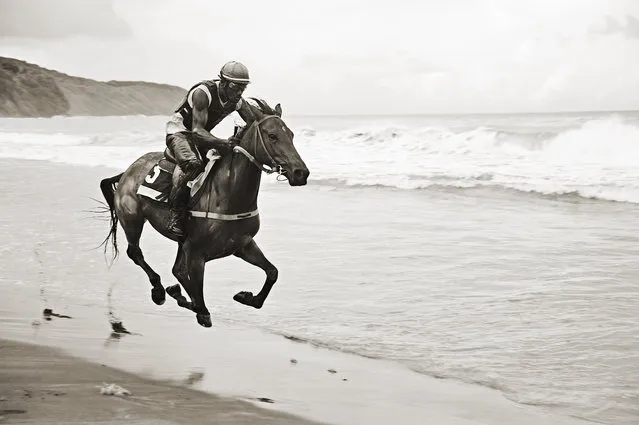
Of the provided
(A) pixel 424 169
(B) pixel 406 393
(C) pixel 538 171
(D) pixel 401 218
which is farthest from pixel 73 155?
(B) pixel 406 393

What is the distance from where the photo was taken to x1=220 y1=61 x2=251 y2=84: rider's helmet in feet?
21.6

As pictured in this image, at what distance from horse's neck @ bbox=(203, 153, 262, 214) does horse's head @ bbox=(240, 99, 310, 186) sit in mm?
158

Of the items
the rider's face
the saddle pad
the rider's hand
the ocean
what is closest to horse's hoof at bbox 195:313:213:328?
the ocean

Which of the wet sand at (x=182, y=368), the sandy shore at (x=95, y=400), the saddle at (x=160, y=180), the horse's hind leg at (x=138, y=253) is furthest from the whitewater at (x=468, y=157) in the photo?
the sandy shore at (x=95, y=400)

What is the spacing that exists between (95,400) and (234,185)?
7.50ft

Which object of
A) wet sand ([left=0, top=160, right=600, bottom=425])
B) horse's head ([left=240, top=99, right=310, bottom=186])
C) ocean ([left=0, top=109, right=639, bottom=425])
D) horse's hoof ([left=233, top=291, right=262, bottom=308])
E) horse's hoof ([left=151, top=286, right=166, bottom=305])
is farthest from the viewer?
horse's hoof ([left=151, top=286, right=166, bottom=305])

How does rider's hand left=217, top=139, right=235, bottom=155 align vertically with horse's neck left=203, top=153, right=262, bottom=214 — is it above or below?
above

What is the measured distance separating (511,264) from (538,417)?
5.66 meters

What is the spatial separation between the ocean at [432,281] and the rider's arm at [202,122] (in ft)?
5.42

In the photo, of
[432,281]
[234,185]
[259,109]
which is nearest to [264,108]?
[259,109]

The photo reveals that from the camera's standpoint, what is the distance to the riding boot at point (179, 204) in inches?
281

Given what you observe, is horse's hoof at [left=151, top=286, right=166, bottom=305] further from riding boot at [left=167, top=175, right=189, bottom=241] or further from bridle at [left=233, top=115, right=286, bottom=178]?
bridle at [left=233, top=115, right=286, bottom=178]

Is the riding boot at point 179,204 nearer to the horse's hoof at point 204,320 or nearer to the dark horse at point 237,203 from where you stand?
the dark horse at point 237,203

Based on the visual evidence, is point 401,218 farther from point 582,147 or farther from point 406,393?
point 582,147
